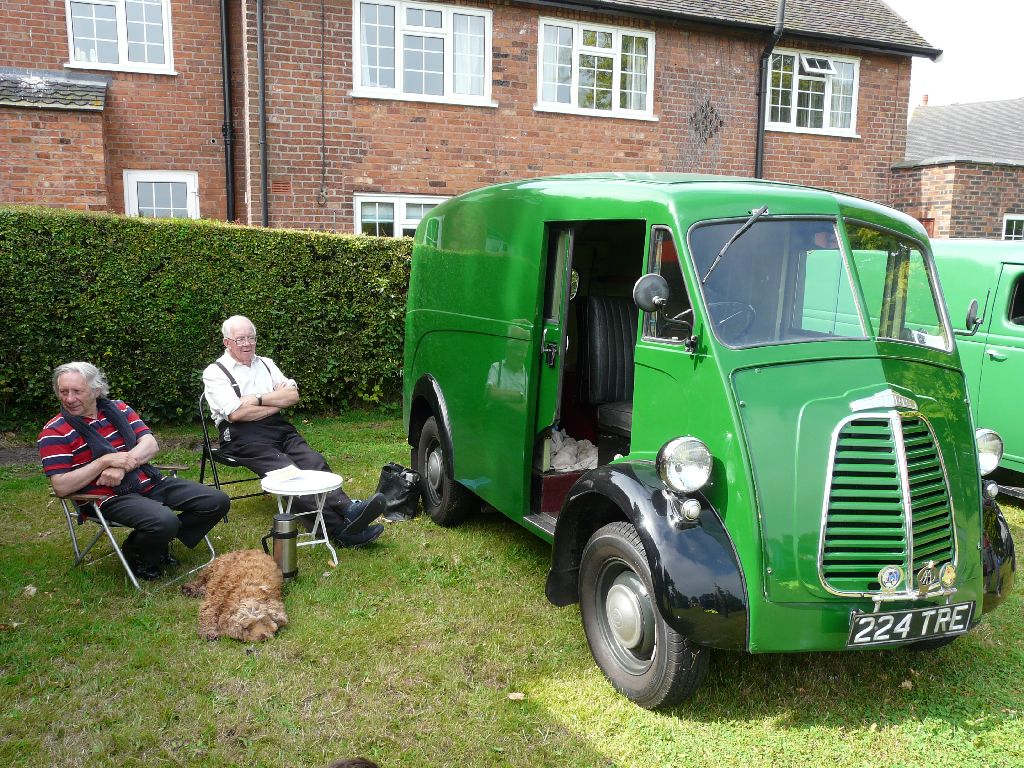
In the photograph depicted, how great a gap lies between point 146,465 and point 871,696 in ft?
15.1

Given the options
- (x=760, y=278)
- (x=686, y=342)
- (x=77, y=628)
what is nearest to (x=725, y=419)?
(x=686, y=342)

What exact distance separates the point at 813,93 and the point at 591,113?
4.83 metres

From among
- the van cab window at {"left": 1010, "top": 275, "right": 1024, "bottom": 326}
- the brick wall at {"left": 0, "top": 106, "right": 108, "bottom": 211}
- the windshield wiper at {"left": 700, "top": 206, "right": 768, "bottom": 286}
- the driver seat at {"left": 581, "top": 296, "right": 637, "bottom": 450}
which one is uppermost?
the brick wall at {"left": 0, "top": 106, "right": 108, "bottom": 211}

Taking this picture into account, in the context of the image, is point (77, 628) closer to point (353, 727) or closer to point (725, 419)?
point (353, 727)

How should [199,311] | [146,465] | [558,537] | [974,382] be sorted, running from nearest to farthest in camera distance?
[558,537] < [146,465] < [974,382] < [199,311]

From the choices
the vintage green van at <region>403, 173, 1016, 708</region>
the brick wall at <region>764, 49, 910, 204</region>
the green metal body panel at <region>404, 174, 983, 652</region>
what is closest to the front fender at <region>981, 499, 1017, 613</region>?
the vintage green van at <region>403, 173, 1016, 708</region>

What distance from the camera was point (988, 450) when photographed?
4.25 meters

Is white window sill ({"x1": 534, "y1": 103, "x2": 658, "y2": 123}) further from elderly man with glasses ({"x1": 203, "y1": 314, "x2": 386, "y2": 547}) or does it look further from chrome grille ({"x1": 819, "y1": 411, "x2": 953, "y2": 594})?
chrome grille ({"x1": 819, "y1": 411, "x2": 953, "y2": 594})

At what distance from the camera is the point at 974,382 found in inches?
294

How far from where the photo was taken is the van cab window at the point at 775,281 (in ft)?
12.9

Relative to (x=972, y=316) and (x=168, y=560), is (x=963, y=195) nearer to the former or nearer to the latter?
(x=972, y=316)

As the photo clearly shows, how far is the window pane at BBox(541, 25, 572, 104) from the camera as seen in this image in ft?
45.3

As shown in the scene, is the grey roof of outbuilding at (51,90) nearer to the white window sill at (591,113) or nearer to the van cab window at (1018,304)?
the white window sill at (591,113)

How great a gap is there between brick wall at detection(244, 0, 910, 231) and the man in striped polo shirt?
26.2ft
